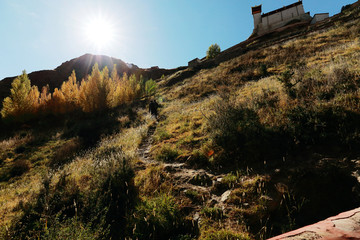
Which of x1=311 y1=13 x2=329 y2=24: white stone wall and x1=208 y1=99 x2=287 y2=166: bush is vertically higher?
x1=311 y1=13 x2=329 y2=24: white stone wall

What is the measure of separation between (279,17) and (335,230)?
53.1m

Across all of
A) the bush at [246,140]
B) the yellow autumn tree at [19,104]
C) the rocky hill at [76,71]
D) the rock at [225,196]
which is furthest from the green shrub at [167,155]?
the rocky hill at [76,71]

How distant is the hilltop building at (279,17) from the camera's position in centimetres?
3762

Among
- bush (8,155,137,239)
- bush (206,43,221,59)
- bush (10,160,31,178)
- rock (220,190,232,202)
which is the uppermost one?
bush (206,43,221,59)

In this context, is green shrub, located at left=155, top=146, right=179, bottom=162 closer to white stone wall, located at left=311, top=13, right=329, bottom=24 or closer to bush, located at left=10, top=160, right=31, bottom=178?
bush, located at left=10, top=160, right=31, bottom=178

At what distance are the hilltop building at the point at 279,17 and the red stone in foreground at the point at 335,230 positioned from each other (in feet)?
162

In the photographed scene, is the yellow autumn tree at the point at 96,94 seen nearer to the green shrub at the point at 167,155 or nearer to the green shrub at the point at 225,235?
the green shrub at the point at 167,155

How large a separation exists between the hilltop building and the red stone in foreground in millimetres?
49434

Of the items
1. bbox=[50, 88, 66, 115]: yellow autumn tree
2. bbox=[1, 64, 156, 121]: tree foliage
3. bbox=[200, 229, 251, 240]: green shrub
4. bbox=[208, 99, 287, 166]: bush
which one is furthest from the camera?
bbox=[50, 88, 66, 115]: yellow autumn tree

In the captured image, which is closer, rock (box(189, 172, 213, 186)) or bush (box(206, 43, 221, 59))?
rock (box(189, 172, 213, 186))

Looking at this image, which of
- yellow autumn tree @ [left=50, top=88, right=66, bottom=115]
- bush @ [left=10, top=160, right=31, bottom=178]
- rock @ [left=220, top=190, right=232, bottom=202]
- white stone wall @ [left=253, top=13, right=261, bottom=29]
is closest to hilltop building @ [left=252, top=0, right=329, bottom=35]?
white stone wall @ [left=253, top=13, right=261, bottom=29]

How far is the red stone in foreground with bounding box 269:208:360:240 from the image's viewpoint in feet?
3.13

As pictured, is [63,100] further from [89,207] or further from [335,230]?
[335,230]

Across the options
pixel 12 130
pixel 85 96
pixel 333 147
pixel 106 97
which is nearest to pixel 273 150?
pixel 333 147
